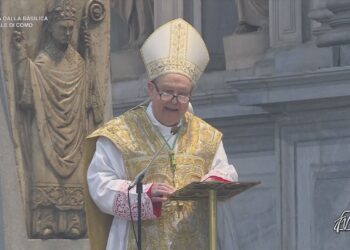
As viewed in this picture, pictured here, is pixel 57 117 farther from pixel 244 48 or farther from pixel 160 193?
pixel 244 48

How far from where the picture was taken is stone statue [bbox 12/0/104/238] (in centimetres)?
1518

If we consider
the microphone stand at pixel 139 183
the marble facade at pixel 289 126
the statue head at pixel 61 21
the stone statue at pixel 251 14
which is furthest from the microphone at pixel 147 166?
the stone statue at pixel 251 14

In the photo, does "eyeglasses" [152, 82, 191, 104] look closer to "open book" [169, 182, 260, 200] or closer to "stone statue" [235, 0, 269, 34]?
"open book" [169, 182, 260, 200]

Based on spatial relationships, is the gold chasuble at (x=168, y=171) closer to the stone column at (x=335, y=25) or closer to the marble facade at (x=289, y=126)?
the marble facade at (x=289, y=126)

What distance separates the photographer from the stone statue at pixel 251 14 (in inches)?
893

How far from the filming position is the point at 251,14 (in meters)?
22.8

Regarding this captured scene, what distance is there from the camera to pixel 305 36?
72.3ft

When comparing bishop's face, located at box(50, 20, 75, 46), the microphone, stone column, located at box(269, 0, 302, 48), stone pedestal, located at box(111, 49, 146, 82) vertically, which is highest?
stone column, located at box(269, 0, 302, 48)

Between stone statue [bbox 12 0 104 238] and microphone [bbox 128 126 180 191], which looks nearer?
microphone [bbox 128 126 180 191]

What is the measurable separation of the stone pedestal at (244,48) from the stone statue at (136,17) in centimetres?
125

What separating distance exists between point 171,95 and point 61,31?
2.34m

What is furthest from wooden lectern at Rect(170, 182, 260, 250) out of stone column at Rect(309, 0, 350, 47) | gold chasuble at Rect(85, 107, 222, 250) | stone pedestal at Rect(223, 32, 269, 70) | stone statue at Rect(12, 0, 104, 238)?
stone pedestal at Rect(223, 32, 269, 70)

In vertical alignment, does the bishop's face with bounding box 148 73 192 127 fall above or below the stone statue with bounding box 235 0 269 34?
below

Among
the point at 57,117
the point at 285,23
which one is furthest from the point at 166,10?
the point at 57,117
